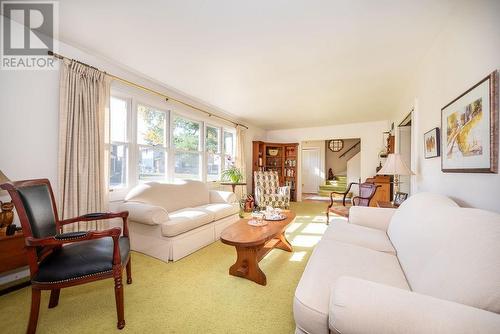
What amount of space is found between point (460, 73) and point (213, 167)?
4114 mm

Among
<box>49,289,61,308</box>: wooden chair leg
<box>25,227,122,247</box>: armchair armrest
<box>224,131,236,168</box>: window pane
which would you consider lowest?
<box>49,289,61,308</box>: wooden chair leg

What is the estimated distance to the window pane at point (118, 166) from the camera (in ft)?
9.40

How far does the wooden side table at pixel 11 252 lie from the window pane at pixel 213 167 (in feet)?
10.2

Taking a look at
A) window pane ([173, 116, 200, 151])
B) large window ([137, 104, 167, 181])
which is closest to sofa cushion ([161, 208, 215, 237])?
large window ([137, 104, 167, 181])

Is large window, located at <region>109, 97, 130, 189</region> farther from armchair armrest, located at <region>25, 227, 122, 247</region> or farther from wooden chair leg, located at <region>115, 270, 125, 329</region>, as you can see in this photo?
wooden chair leg, located at <region>115, 270, 125, 329</region>

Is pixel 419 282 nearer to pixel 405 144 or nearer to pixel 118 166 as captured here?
pixel 118 166

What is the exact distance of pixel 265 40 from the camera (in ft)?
6.97

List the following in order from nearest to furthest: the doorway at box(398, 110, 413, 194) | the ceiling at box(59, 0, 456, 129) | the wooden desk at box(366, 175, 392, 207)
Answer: the ceiling at box(59, 0, 456, 129) → the doorway at box(398, 110, 413, 194) → the wooden desk at box(366, 175, 392, 207)

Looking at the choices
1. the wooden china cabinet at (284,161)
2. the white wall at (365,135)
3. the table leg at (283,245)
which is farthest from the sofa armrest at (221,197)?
the white wall at (365,135)

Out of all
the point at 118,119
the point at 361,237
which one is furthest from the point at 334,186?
the point at 118,119

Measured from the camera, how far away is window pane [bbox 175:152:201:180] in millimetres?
3895

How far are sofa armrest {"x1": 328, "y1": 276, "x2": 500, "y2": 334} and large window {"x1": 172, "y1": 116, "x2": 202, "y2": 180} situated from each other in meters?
3.46

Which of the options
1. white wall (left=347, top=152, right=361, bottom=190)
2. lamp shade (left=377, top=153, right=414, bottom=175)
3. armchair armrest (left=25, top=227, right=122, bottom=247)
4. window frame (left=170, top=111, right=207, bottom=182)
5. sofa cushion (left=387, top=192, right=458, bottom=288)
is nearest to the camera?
sofa cushion (left=387, top=192, right=458, bottom=288)

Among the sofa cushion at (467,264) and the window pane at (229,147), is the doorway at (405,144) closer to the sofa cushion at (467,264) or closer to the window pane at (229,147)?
the sofa cushion at (467,264)
